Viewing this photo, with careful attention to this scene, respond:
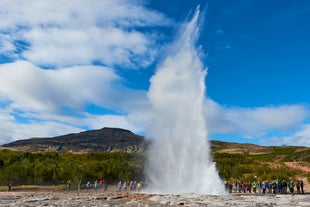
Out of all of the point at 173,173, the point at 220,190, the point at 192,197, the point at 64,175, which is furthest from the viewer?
the point at 64,175

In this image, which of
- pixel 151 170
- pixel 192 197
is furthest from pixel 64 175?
pixel 192 197

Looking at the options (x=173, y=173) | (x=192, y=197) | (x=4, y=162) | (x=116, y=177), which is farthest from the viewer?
(x=4, y=162)

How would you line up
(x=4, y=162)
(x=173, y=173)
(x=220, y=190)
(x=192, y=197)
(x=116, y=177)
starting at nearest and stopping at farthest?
(x=192, y=197), (x=220, y=190), (x=173, y=173), (x=116, y=177), (x=4, y=162)

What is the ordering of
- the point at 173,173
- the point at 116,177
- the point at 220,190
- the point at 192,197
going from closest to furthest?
the point at 192,197 < the point at 220,190 < the point at 173,173 < the point at 116,177

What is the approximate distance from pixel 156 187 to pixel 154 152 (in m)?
3.95

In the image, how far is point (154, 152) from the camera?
39.9 m

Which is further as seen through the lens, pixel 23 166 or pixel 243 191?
pixel 23 166

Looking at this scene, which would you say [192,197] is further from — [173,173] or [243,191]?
[243,191]

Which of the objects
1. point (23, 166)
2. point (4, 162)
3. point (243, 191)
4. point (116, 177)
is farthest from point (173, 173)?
point (4, 162)

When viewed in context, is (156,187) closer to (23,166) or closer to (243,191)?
(243,191)

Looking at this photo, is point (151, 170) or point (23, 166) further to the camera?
point (23, 166)

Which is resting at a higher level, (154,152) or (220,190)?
(154,152)

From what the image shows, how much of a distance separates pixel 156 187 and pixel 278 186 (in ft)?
43.2

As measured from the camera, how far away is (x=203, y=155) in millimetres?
36438
